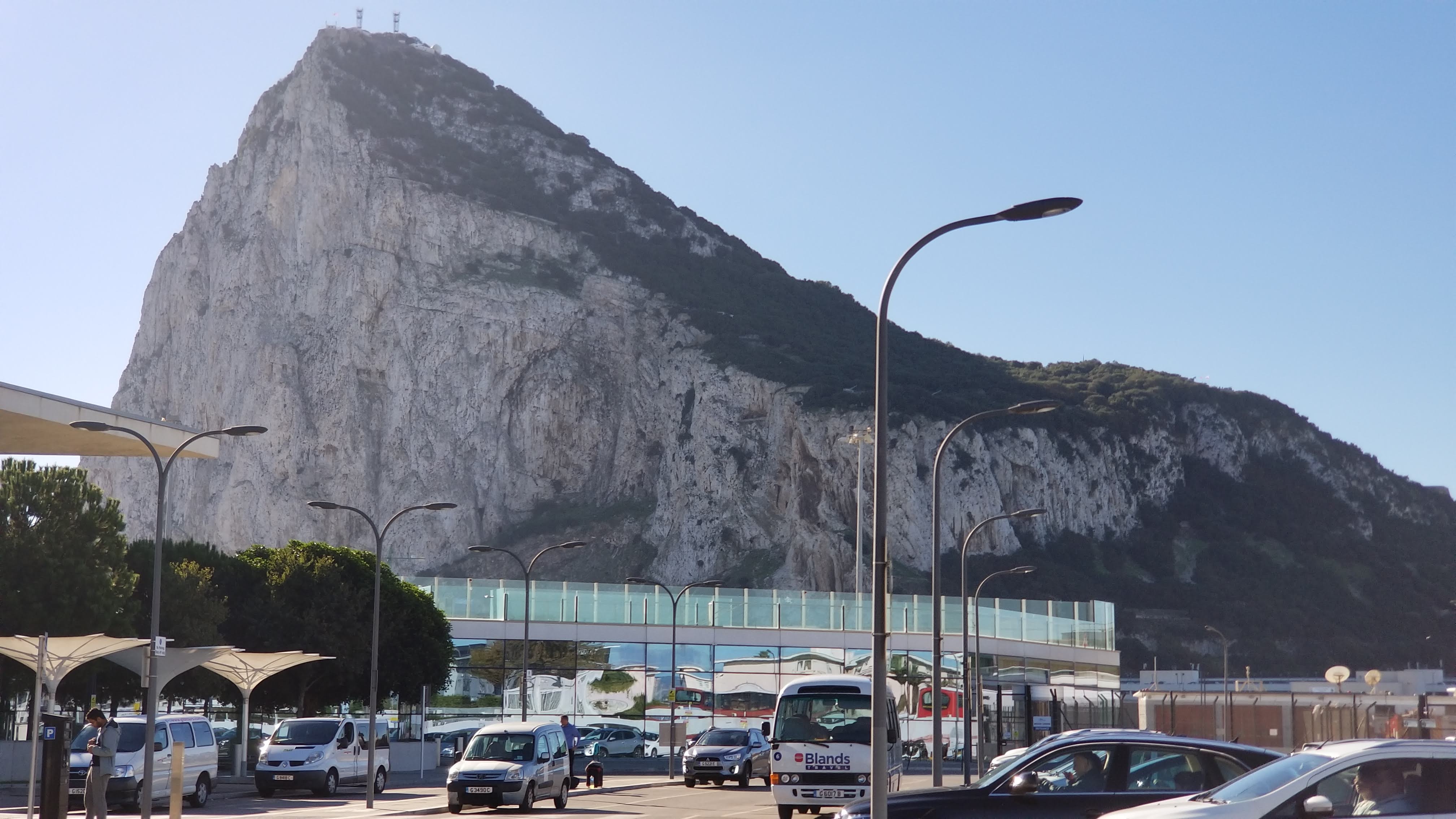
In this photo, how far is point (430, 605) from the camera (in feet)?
161

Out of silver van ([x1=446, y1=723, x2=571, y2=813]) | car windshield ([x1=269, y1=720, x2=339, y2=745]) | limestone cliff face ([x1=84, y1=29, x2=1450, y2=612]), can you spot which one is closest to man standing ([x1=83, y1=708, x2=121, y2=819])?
silver van ([x1=446, y1=723, x2=571, y2=813])

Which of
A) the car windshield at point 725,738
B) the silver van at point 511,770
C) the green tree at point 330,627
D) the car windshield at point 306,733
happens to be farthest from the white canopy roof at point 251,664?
the car windshield at point 725,738

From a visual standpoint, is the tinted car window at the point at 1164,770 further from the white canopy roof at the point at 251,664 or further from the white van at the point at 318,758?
the white canopy roof at the point at 251,664

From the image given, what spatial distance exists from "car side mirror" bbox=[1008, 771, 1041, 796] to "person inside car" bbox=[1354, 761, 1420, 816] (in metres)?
2.82

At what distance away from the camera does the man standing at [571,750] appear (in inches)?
1129

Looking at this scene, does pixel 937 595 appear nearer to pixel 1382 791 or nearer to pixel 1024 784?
pixel 1024 784

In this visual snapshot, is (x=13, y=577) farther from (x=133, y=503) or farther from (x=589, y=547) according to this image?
(x=133, y=503)

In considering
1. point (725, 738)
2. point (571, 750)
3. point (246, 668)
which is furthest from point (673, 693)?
point (246, 668)

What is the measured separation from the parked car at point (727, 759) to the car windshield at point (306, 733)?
31.7ft

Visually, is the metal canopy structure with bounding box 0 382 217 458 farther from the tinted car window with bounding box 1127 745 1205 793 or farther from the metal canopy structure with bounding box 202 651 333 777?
the tinted car window with bounding box 1127 745 1205 793

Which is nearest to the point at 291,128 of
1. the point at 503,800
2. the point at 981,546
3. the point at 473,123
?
the point at 473,123

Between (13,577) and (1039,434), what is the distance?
99.1 metres

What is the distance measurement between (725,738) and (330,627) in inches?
634

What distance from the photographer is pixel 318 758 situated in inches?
1198
